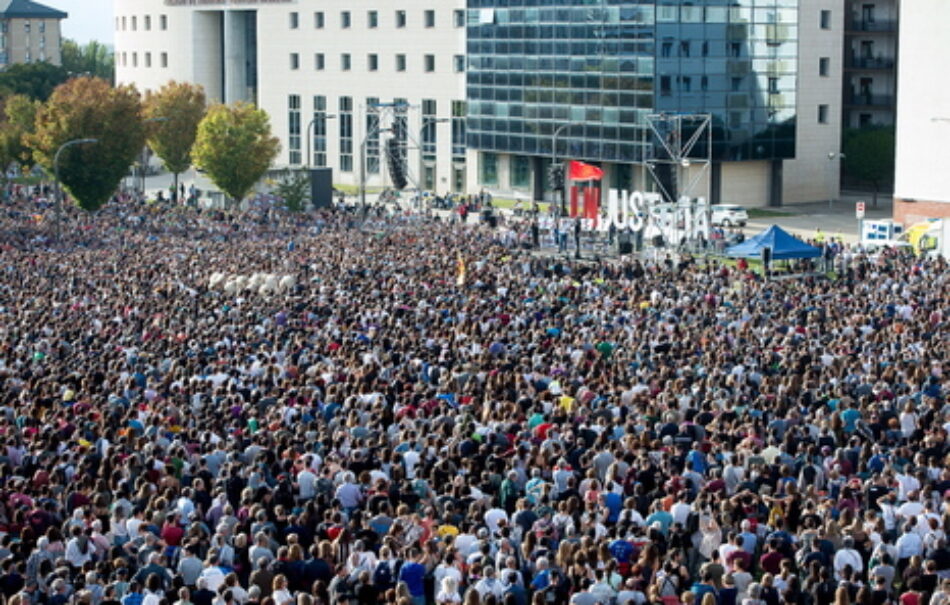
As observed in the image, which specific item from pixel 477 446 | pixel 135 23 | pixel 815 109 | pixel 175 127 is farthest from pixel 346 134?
pixel 477 446

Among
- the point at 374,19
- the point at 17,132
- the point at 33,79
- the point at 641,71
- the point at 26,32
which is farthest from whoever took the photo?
the point at 26,32

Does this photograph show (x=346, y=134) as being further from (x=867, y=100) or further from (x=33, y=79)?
(x=33, y=79)

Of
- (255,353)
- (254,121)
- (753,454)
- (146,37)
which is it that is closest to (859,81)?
(254,121)

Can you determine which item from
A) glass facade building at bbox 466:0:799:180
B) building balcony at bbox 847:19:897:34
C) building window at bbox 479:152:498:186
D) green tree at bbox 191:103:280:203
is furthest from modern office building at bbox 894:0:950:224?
green tree at bbox 191:103:280:203

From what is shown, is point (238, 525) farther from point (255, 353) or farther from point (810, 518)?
point (255, 353)

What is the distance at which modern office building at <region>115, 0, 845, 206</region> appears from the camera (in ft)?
233

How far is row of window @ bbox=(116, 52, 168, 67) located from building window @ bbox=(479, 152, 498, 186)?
3646 centimetres

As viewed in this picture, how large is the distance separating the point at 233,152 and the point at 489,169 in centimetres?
A: 1719

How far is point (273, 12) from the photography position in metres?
97.8

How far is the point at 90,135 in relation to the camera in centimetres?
6775

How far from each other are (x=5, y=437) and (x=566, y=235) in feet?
112

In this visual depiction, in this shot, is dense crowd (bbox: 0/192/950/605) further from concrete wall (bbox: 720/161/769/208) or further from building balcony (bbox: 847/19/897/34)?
building balcony (bbox: 847/19/897/34)

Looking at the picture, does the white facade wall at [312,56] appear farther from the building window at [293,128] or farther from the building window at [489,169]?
the building window at [489,169]

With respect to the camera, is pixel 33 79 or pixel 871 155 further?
pixel 33 79
